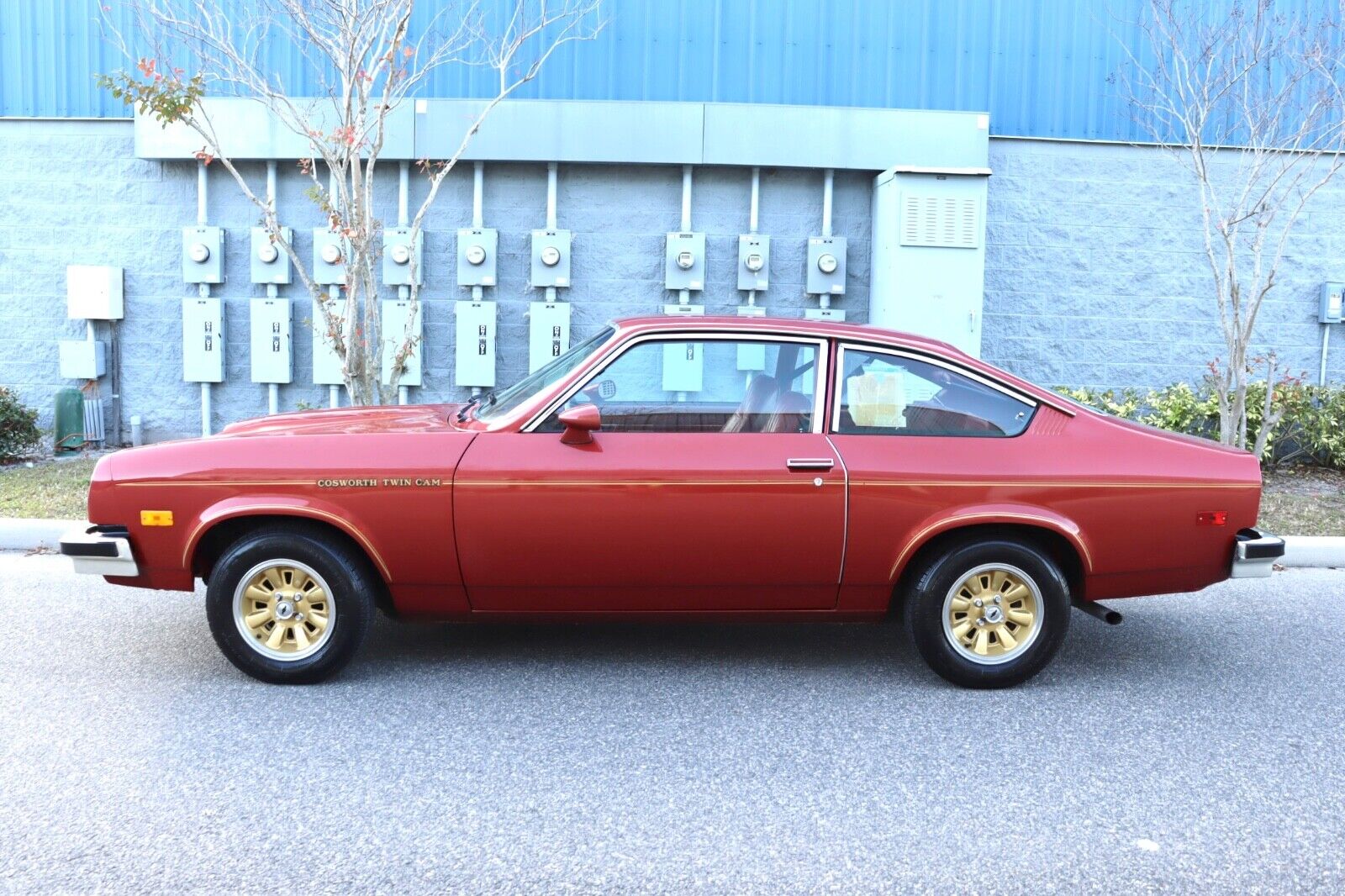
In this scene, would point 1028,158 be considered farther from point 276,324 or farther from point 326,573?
point 326,573

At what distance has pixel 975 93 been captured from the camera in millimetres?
10922

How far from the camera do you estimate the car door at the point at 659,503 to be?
15.4 ft

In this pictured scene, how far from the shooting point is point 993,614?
4.89m

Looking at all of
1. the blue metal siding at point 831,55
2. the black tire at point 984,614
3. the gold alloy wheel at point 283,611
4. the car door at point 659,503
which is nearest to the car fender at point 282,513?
the gold alloy wheel at point 283,611

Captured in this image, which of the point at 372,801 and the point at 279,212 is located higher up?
the point at 279,212

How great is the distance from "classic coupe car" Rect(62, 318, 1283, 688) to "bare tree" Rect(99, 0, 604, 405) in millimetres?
3839

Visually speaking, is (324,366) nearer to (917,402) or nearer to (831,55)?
(831,55)

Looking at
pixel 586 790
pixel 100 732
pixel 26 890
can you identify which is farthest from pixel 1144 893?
pixel 100 732

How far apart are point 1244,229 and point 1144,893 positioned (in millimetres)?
9527

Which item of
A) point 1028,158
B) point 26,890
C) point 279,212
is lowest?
point 26,890

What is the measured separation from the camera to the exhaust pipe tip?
4746 millimetres

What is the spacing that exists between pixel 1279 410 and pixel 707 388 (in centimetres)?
728

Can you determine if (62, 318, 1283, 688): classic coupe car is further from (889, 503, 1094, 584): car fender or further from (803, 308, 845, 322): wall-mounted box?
(803, 308, 845, 322): wall-mounted box

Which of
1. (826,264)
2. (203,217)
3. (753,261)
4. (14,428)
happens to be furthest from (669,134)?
(14,428)
